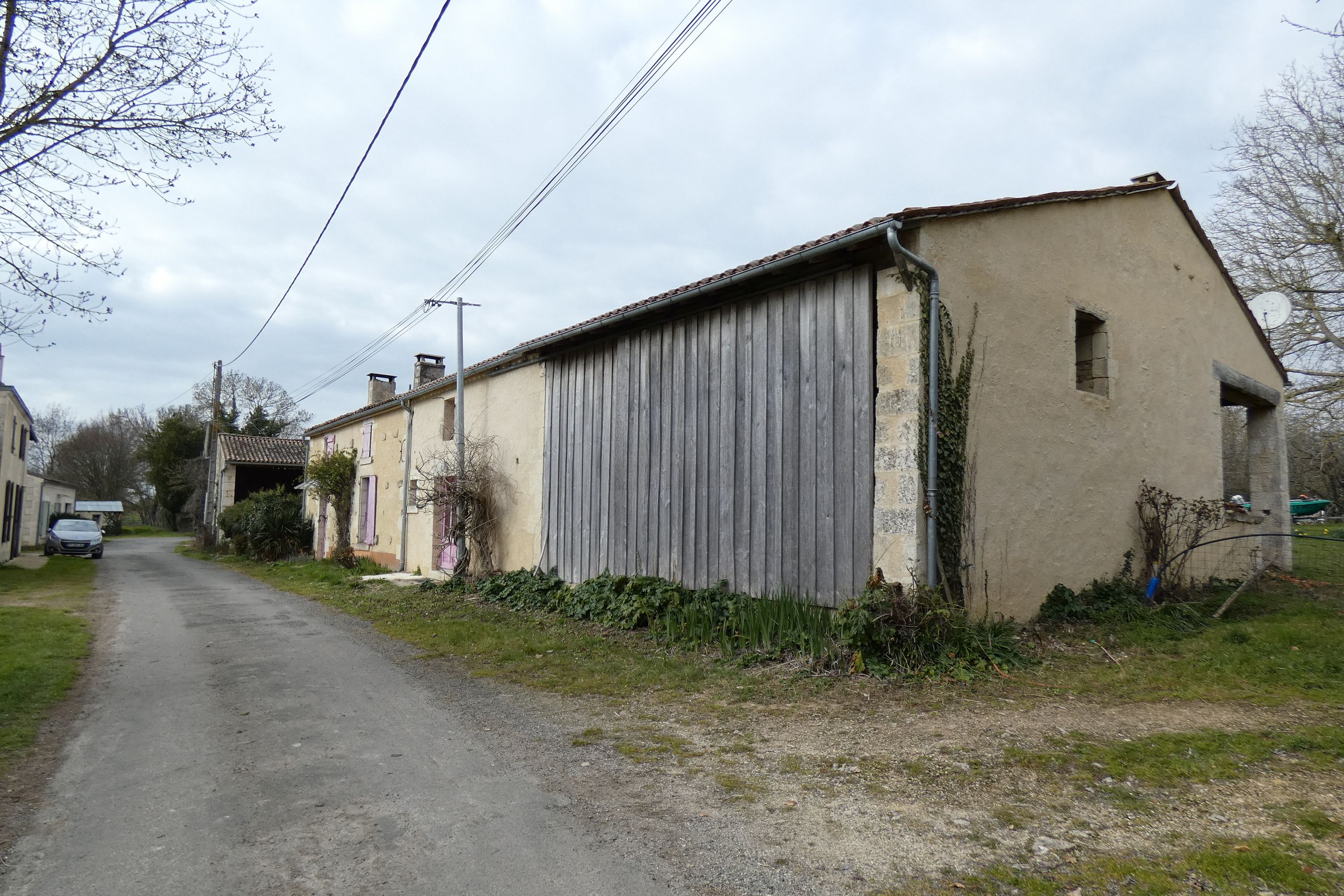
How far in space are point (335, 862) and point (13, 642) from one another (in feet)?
22.7

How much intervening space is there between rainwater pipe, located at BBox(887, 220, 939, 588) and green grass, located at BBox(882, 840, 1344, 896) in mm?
3177

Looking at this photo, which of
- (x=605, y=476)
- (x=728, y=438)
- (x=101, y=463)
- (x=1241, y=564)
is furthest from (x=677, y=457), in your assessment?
(x=101, y=463)

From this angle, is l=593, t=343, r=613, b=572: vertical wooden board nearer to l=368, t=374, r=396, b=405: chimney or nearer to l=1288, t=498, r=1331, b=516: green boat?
l=368, t=374, r=396, b=405: chimney

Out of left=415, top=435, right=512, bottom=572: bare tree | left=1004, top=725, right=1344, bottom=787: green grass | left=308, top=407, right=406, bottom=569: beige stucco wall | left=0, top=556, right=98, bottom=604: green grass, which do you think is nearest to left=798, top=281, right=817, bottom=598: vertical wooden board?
left=1004, top=725, right=1344, bottom=787: green grass

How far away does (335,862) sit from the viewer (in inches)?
118

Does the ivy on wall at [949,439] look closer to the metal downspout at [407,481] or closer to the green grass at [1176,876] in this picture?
the green grass at [1176,876]

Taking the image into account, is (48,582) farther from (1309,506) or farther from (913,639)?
(1309,506)

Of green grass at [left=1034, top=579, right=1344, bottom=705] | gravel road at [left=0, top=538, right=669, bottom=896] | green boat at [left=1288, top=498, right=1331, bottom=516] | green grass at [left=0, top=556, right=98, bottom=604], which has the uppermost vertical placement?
green boat at [left=1288, top=498, right=1331, bottom=516]

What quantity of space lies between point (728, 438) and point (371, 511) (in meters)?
12.6

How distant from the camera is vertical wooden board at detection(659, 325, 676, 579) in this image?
879 centimetres

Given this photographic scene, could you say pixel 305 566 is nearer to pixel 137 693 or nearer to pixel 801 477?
pixel 137 693

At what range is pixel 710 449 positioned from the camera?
8266 mm

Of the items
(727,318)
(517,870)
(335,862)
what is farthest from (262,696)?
(727,318)

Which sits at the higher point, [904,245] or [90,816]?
[904,245]
